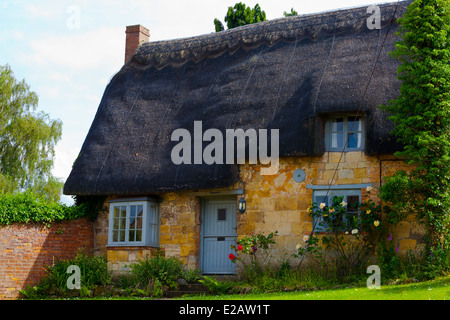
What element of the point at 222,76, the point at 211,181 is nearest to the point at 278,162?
the point at 211,181

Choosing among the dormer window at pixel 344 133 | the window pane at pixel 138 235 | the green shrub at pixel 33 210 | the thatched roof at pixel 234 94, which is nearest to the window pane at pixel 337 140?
the dormer window at pixel 344 133

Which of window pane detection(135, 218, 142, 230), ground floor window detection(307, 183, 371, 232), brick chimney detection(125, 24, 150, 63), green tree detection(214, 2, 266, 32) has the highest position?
green tree detection(214, 2, 266, 32)

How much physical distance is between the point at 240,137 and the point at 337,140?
2253mm

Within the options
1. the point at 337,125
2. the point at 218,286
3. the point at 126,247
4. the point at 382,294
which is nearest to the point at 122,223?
the point at 126,247

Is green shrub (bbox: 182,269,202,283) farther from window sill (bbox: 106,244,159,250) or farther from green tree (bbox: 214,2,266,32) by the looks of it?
green tree (bbox: 214,2,266,32)

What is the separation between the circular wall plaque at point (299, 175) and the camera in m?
13.3

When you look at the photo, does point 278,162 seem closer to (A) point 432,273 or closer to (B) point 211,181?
(B) point 211,181

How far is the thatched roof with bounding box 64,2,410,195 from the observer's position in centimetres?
1305

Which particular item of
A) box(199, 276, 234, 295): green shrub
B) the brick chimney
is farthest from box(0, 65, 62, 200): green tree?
box(199, 276, 234, 295): green shrub

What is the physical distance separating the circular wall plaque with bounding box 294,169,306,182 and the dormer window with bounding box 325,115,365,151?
78cm

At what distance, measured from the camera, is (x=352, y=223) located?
1248cm

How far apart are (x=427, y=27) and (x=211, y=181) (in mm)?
5772

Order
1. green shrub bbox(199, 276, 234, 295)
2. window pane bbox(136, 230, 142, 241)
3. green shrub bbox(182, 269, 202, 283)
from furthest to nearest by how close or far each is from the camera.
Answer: window pane bbox(136, 230, 142, 241)
green shrub bbox(182, 269, 202, 283)
green shrub bbox(199, 276, 234, 295)
